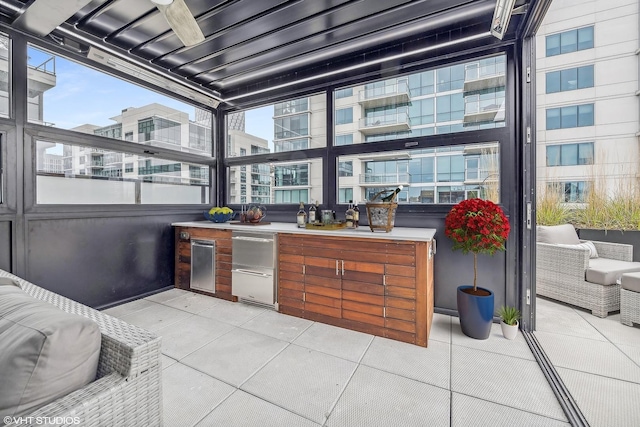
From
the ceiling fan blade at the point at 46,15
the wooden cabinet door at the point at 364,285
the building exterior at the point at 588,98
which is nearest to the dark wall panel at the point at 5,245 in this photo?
the ceiling fan blade at the point at 46,15

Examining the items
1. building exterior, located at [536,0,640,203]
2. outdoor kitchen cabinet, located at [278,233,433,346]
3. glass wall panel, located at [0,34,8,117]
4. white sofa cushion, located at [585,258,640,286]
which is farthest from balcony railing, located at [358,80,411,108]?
glass wall panel, located at [0,34,8,117]

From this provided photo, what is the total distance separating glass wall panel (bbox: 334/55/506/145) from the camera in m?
2.70

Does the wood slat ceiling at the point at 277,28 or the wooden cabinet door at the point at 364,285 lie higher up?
the wood slat ceiling at the point at 277,28

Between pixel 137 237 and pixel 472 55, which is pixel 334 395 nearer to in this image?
pixel 137 237

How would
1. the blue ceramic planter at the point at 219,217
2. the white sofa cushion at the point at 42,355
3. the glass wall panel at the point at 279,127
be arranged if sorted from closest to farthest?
1. the white sofa cushion at the point at 42,355
2. the glass wall panel at the point at 279,127
3. the blue ceramic planter at the point at 219,217

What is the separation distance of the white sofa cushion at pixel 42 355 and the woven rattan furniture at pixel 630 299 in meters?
3.78

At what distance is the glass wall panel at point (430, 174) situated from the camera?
272 cm

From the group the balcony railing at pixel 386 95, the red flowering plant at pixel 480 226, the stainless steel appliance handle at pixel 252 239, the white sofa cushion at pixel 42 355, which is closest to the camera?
the white sofa cushion at pixel 42 355

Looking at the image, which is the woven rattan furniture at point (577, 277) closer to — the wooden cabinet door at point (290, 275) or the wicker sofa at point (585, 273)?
the wicker sofa at point (585, 273)

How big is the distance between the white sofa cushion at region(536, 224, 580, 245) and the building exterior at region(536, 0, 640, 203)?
0.55 metres

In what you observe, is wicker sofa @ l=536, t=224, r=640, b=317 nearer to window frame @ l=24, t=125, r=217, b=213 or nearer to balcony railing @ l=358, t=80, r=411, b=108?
balcony railing @ l=358, t=80, r=411, b=108

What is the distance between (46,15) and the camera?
2191 millimetres

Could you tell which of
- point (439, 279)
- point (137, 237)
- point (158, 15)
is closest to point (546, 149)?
point (439, 279)

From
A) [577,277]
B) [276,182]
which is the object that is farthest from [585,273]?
[276,182]
